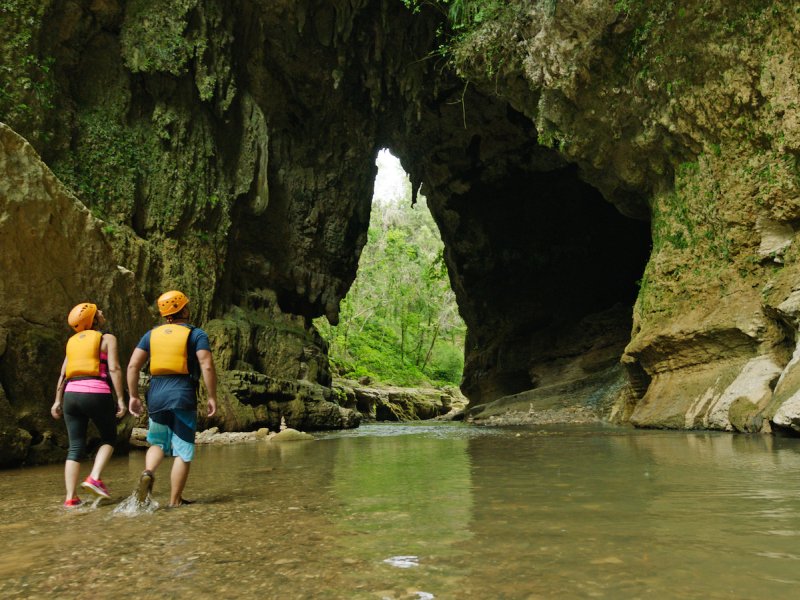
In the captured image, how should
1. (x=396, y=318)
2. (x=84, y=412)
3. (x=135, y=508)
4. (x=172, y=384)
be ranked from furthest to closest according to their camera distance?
(x=396, y=318), (x=84, y=412), (x=172, y=384), (x=135, y=508)

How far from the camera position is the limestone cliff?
9039 mm

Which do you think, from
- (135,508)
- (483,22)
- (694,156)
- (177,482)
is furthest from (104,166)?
(694,156)

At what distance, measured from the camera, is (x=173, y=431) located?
3.57 meters

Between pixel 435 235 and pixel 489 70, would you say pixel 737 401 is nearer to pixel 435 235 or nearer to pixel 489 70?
pixel 489 70

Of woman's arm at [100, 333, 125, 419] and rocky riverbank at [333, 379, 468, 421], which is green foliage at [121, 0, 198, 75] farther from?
rocky riverbank at [333, 379, 468, 421]

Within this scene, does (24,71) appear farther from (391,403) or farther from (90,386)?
(391,403)

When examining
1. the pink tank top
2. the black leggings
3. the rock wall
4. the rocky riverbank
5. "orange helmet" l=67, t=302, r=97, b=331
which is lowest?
the rocky riverbank

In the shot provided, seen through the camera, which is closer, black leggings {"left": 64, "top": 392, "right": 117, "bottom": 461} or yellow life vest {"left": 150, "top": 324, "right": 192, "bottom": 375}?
yellow life vest {"left": 150, "top": 324, "right": 192, "bottom": 375}

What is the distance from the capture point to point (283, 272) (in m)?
18.7

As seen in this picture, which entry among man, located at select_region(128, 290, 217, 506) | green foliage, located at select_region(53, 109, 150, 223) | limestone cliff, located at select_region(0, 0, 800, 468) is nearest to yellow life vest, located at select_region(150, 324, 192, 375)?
man, located at select_region(128, 290, 217, 506)

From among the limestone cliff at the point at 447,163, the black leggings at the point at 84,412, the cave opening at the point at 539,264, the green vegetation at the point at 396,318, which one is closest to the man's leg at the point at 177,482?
the black leggings at the point at 84,412

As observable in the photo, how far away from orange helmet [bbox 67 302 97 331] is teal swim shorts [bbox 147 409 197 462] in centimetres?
102

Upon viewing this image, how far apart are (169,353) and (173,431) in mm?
479

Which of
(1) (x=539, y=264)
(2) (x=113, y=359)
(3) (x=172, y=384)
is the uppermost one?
(1) (x=539, y=264)
